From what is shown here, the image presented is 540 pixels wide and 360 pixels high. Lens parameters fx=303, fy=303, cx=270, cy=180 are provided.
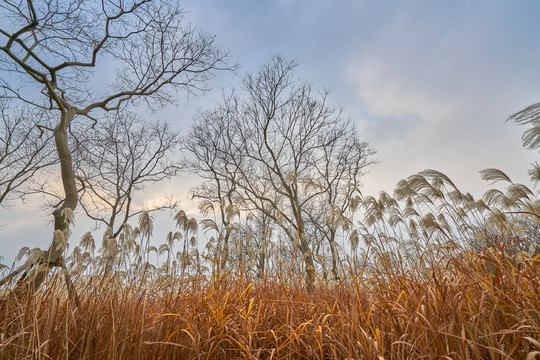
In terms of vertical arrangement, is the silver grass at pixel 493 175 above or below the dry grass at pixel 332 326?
above

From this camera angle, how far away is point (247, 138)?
16375 mm

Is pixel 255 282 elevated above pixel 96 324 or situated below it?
above

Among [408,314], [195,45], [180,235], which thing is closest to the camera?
[408,314]

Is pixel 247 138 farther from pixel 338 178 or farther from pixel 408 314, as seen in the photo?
pixel 408 314

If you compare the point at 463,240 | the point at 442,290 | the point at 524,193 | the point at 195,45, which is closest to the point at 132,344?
the point at 442,290

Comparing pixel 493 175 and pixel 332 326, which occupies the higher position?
pixel 493 175

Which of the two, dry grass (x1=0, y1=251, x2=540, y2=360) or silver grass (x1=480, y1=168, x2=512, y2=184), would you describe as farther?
silver grass (x1=480, y1=168, x2=512, y2=184)

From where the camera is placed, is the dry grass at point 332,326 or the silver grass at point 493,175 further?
the silver grass at point 493,175

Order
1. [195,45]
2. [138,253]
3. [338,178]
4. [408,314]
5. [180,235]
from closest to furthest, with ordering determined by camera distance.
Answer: [408,314] < [138,253] < [180,235] < [195,45] < [338,178]

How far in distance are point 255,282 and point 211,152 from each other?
13.5m

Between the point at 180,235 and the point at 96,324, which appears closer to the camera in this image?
the point at 96,324

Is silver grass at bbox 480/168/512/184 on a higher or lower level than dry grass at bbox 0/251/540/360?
higher

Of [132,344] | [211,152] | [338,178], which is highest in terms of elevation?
[211,152]

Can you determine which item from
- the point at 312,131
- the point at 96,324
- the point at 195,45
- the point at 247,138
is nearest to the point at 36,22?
the point at 195,45
